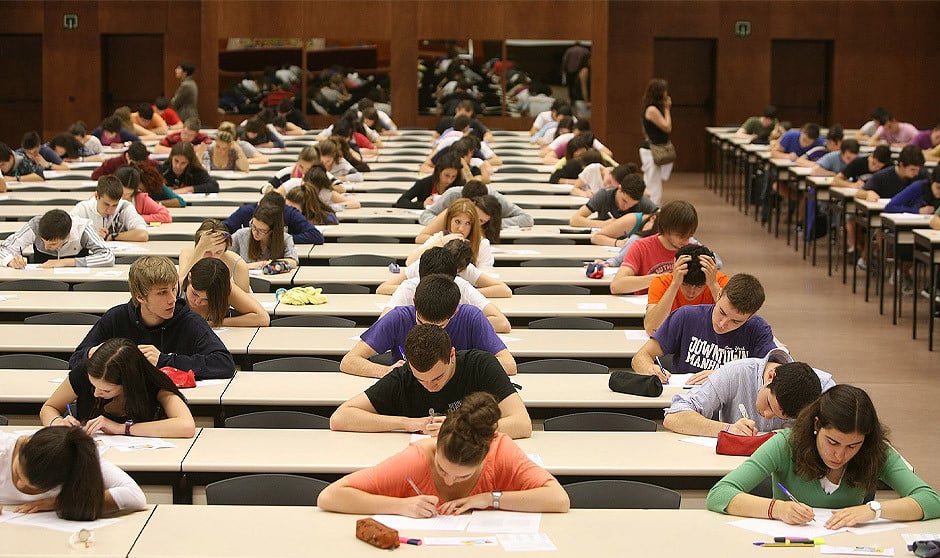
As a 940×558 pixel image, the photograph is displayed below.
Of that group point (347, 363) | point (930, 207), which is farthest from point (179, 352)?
point (930, 207)

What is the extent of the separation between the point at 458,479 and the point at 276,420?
1.37 m

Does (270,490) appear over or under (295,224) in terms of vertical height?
under

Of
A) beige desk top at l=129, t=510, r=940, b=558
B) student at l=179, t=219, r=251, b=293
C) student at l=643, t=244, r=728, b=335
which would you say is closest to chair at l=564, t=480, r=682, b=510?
beige desk top at l=129, t=510, r=940, b=558

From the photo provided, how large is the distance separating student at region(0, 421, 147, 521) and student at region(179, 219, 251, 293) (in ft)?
8.88

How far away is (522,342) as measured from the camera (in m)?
6.46

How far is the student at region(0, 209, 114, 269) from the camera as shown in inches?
320

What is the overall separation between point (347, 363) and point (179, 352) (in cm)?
75

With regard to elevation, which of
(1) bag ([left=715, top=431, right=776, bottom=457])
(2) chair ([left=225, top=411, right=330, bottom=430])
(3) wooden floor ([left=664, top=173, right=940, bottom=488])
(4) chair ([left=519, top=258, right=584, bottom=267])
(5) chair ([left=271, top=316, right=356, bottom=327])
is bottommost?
(3) wooden floor ([left=664, top=173, right=940, bottom=488])

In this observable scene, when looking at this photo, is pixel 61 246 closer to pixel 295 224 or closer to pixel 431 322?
pixel 295 224

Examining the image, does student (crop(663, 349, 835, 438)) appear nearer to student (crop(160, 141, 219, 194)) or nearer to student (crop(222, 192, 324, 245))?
student (crop(222, 192, 324, 245))

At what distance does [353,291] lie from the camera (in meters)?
7.71

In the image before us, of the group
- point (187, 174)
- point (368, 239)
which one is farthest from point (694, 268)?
point (187, 174)

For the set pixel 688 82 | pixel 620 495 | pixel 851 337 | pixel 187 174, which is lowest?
pixel 851 337

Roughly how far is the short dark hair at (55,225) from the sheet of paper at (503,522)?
487 centimetres
